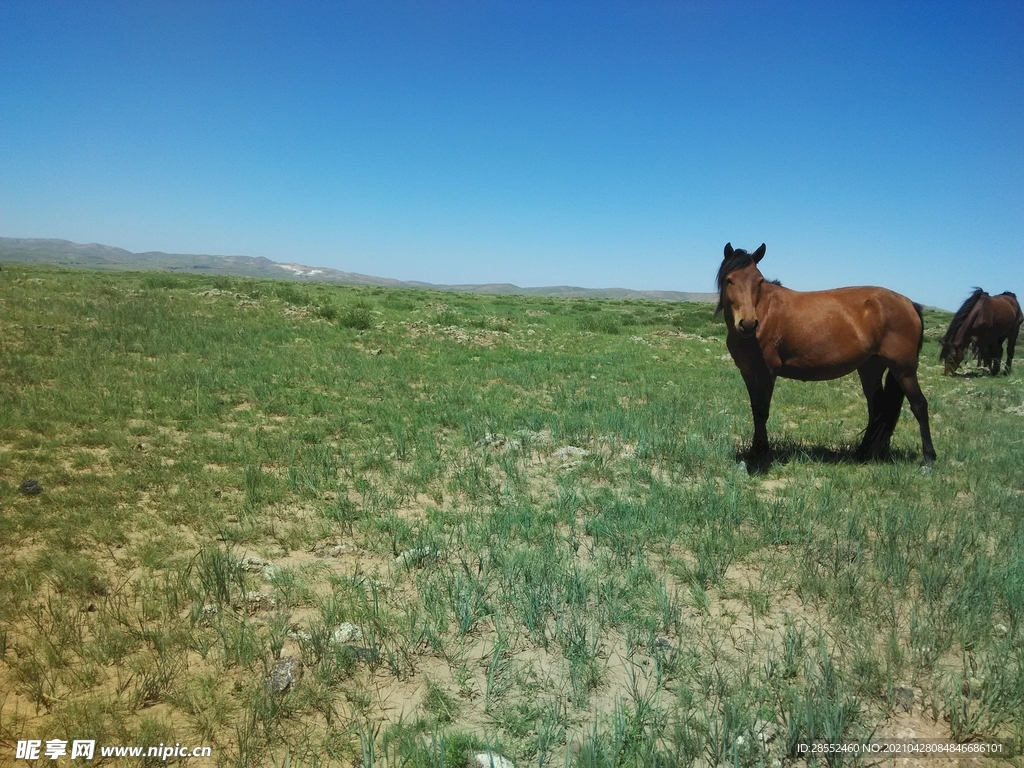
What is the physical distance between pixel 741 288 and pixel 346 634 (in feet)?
17.7

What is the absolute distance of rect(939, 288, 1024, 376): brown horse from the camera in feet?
47.2

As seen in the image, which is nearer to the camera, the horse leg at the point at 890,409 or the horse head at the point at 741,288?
the horse head at the point at 741,288

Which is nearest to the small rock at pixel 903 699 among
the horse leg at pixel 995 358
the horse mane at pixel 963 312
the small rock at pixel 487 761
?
the small rock at pixel 487 761

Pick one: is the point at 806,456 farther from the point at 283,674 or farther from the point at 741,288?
the point at 283,674

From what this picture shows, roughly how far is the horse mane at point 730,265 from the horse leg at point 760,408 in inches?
41.2

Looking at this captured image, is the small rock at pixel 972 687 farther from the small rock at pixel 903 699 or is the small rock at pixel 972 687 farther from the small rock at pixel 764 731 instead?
the small rock at pixel 764 731

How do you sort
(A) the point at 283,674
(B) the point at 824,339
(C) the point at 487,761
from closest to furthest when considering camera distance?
1. (C) the point at 487,761
2. (A) the point at 283,674
3. (B) the point at 824,339

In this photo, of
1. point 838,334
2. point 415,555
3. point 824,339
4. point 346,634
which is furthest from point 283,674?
point 838,334

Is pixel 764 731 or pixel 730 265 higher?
pixel 730 265

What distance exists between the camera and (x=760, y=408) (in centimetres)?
675

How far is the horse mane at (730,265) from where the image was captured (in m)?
6.37

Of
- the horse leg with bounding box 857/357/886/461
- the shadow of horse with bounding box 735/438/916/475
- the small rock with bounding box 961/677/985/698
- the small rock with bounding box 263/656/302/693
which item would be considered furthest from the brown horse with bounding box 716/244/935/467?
the small rock with bounding box 263/656/302/693

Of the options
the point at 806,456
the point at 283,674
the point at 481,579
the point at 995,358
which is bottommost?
the point at 283,674

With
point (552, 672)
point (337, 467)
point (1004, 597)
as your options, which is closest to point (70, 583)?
point (337, 467)
